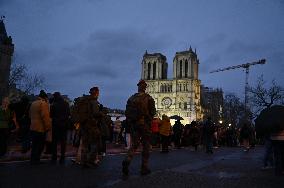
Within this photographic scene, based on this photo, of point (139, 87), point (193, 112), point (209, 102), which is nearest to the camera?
point (139, 87)

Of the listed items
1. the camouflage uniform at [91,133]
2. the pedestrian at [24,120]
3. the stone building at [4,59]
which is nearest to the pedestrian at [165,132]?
the pedestrian at [24,120]

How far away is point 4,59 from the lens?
60156 mm

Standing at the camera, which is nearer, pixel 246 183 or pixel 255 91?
pixel 246 183

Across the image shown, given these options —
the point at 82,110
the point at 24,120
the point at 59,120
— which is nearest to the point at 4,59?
the point at 24,120

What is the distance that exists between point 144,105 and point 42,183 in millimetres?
2779

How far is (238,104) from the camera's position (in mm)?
94750

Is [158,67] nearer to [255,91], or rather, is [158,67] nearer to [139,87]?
[255,91]

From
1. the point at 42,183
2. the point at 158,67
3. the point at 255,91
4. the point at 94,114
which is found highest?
the point at 158,67

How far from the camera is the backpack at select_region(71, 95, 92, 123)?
9.91 metres

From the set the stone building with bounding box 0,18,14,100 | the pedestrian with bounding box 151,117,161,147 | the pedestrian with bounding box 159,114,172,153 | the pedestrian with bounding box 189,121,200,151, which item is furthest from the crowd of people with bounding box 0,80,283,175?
the stone building with bounding box 0,18,14,100

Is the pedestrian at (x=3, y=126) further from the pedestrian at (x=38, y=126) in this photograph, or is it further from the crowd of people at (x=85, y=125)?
the pedestrian at (x=38, y=126)

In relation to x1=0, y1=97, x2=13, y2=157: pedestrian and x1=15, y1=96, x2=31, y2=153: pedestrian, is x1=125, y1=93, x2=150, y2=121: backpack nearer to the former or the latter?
x1=0, y1=97, x2=13, y2=157: pedestrian

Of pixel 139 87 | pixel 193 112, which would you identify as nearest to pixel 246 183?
pixel 139 87

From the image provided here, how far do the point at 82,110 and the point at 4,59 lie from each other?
53774 mm
